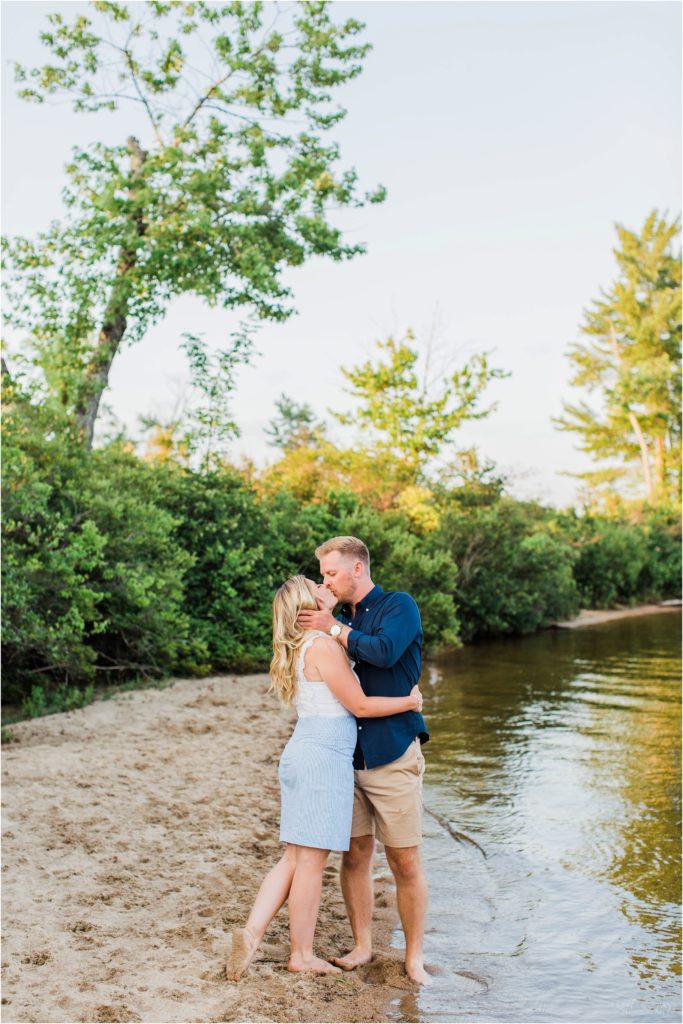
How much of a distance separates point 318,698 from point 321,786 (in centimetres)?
43

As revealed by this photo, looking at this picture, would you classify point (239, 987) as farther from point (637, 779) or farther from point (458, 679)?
point (458, 679)

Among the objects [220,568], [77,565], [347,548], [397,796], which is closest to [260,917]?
[397,796]

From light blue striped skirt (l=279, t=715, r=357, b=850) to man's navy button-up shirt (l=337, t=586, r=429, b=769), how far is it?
0.38 feet

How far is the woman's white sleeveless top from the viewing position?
477cm

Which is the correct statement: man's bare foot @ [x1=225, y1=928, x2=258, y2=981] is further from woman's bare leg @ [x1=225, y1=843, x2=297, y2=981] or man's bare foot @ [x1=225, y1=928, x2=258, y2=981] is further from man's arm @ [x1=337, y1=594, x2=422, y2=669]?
man's arm @ [x1=337, y1=594, x2=422, y2=669]

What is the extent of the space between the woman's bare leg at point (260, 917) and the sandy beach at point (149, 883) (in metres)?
0.10

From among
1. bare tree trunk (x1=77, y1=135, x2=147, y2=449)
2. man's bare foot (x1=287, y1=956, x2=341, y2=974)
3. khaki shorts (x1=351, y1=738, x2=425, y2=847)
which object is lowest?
man's bare foot (x1=287, y1=956, x2=341, y2=974)

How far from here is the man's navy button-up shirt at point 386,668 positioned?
15.2ft

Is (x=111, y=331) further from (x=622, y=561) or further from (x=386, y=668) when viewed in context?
(x=622, y=561)

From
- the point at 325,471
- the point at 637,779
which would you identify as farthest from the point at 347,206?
the point at 637,779

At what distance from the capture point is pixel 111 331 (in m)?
19.3

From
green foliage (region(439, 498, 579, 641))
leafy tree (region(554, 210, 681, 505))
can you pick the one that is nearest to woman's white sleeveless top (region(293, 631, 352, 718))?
green foliage (region(439, 498, 579, 641))

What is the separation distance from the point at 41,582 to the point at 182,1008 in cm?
723

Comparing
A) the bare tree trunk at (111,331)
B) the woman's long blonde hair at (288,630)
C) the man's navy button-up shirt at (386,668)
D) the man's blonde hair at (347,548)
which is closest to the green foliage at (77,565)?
the bare tree trunk at (111,331)
